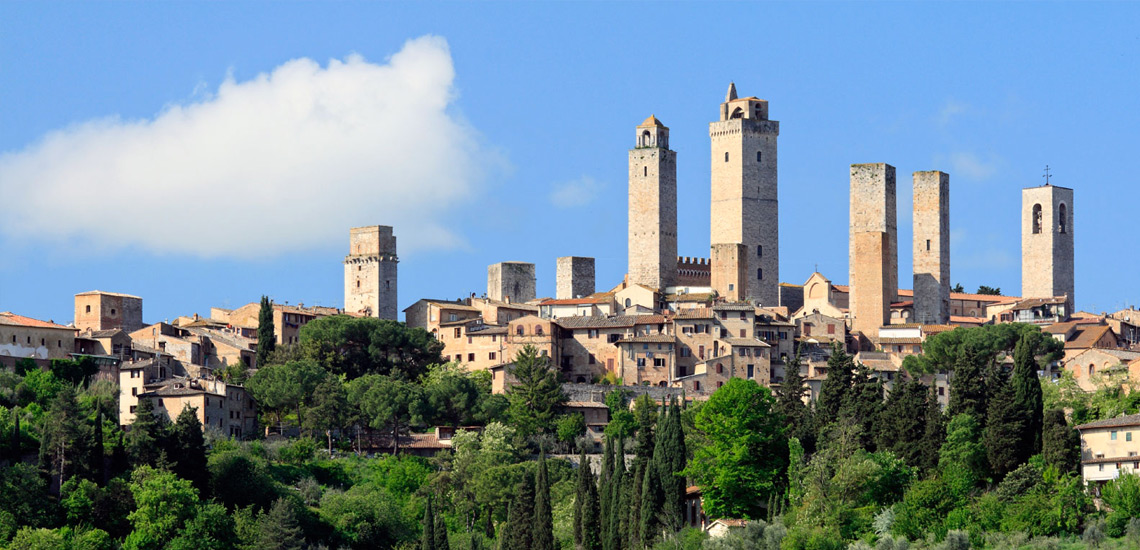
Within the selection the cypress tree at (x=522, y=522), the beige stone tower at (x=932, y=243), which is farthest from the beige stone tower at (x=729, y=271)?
the cypress tree at (x=522, y=522)

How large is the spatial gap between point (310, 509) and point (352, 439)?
289 inches

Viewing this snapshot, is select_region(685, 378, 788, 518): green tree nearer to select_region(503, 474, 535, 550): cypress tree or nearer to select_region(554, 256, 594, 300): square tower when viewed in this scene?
select_region(503, 474, 535, 550): cypress tree

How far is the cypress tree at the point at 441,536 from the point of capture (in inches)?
2280

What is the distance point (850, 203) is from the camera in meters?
87.3

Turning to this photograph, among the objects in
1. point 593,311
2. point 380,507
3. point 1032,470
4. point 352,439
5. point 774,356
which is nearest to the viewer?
point 1032,470

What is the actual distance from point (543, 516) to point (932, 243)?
33630 millimetres

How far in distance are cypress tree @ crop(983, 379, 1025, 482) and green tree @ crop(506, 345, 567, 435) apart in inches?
666

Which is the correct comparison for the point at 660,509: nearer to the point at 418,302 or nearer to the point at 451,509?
the point at 451,509

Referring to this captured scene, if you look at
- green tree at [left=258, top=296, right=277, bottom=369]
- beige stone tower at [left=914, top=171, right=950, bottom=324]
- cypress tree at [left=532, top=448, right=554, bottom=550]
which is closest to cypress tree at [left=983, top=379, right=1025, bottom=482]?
cypress tree at [left=532, top=448, right=554, bottom=550]

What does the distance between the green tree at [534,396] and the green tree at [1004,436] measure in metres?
16.9

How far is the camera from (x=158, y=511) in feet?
192

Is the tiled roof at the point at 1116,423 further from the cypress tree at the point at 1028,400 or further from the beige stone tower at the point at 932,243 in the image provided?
the beige stone tower at the point at 932,243

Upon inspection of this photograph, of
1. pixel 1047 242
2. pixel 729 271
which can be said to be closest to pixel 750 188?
pixel 729 271

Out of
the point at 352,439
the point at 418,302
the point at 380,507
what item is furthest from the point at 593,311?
the point at 380,507
